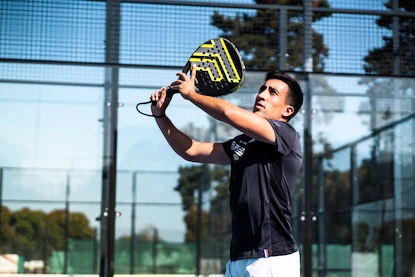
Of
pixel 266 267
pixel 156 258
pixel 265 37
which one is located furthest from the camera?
pixel 265 37

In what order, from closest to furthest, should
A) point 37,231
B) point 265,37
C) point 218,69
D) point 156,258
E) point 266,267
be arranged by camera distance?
point 266,267, point 218,69, point 37,231, point 156,258, point 265,37

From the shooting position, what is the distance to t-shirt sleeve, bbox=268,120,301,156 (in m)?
3.23

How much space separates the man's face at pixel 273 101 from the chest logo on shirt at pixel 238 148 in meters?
0.15

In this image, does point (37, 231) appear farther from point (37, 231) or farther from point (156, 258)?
point (156, 258)

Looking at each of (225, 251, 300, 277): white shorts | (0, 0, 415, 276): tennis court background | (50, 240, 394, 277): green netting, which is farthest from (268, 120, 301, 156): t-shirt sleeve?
(50, 240, 394, 277): green netting

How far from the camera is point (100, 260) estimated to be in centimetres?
661

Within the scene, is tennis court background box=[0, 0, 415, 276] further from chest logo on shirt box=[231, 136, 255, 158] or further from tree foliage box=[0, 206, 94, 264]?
chest logo on shirt box=[231, 136, 255, 158]

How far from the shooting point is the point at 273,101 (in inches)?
137

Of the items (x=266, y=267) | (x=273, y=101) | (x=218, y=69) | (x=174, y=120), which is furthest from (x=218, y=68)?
(x=174, y=120)

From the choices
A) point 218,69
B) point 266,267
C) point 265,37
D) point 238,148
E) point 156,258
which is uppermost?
point 265,37

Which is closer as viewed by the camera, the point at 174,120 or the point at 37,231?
the point at 37,231

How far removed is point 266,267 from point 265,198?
0.30m

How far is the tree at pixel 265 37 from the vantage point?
6.88 m

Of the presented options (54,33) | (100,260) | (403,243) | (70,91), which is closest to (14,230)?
(100,260)
